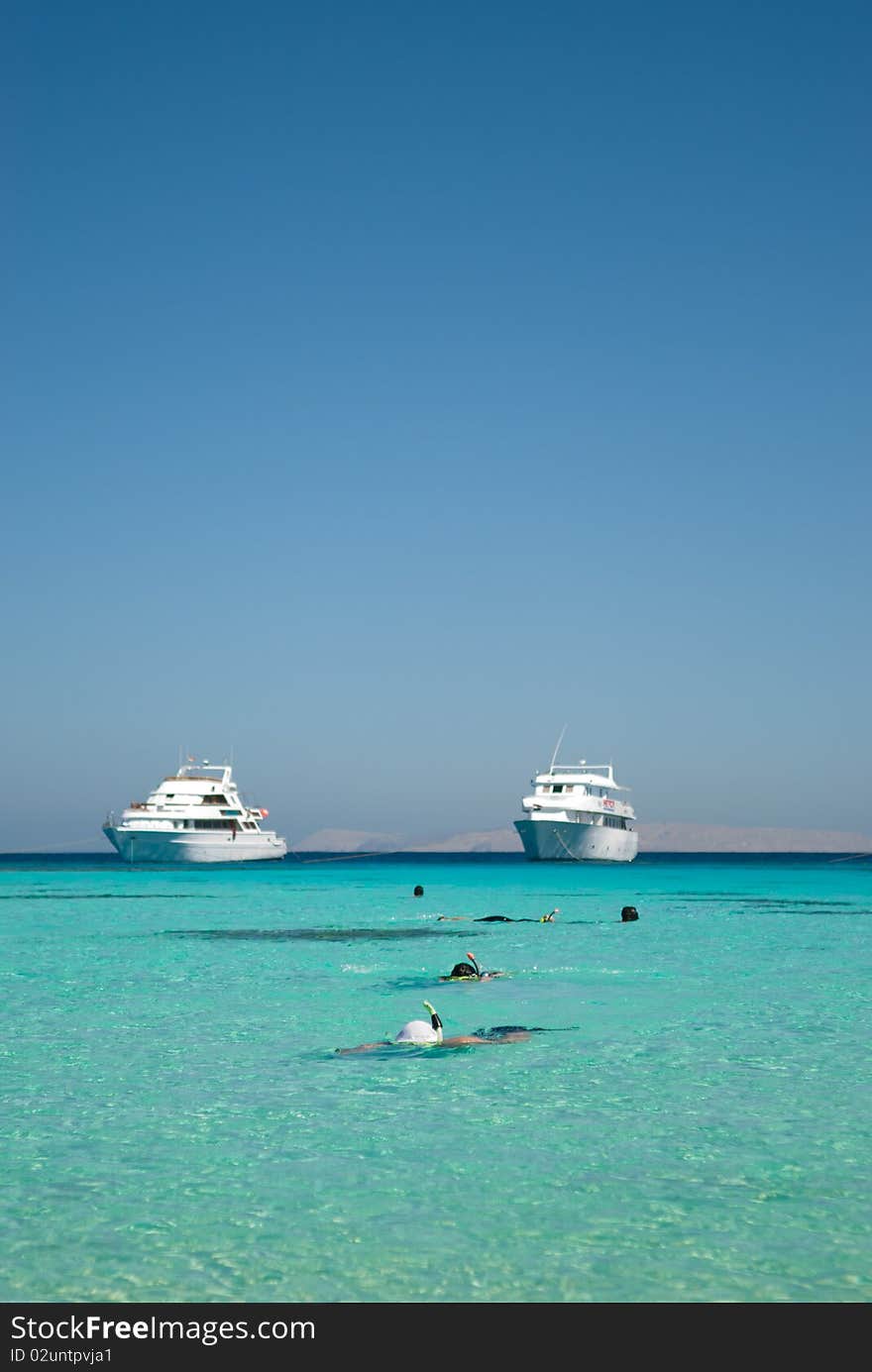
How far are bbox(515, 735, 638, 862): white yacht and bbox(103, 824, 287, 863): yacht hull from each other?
3293cm

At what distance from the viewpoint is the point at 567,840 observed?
13675 centimetres

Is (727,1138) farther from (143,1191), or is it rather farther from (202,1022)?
(202,1022)

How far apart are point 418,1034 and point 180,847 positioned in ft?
420

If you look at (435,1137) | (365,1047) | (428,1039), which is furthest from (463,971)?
(435,1137)

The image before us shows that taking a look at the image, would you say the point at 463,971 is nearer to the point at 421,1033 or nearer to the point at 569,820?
the point at 421,1033

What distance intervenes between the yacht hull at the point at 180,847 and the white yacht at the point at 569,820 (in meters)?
32.9

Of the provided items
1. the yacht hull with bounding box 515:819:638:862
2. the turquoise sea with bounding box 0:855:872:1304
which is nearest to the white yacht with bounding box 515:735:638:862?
the yacht hull with bounding box 515:819:638:862

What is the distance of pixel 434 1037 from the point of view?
17.3 m

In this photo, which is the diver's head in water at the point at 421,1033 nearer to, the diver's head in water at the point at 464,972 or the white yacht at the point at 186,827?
the diver's head in water at the point at 464,972

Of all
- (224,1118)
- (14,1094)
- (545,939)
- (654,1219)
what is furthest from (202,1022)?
(545,939)

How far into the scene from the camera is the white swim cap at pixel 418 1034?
56.6 ft

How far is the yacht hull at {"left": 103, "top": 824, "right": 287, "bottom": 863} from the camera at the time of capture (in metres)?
140

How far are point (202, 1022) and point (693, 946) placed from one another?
18.9m
